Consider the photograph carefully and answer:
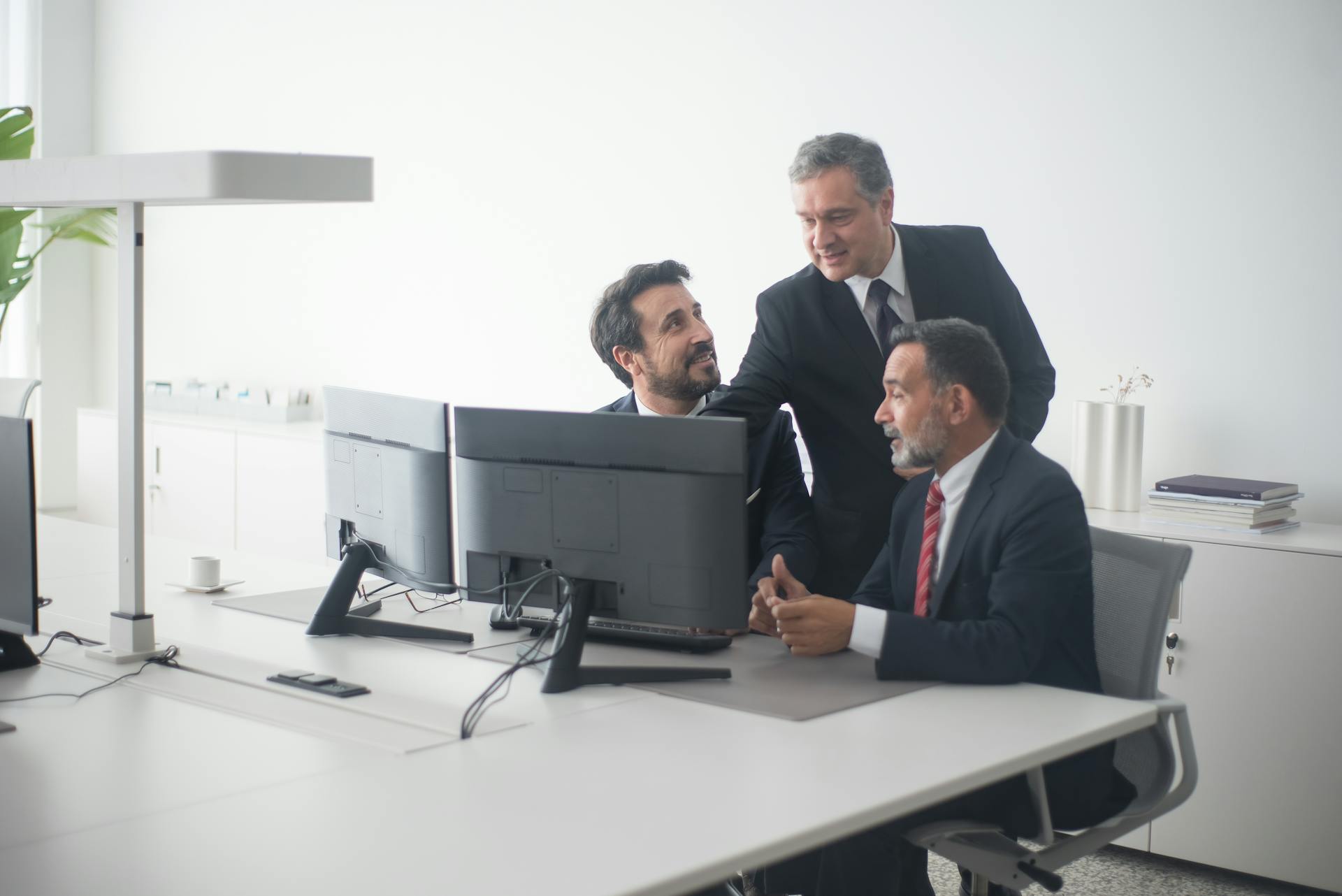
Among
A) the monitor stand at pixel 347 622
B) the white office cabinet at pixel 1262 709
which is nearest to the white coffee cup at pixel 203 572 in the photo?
the monitor stand at pixel 347 622

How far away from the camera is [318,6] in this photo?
18.7ft

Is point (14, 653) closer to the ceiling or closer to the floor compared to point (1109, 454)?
closer to the floor

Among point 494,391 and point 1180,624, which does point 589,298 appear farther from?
point 1180,624

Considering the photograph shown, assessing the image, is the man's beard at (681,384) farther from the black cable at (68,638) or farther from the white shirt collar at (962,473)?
the black cable at (68,638)

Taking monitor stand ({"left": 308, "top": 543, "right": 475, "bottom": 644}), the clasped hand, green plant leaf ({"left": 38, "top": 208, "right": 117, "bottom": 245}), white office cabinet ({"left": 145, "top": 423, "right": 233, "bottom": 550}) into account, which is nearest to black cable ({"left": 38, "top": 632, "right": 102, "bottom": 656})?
monitor stand ({"left": 308, "top": 543, "right": 475, "bottom": 644})

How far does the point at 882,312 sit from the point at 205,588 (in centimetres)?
168

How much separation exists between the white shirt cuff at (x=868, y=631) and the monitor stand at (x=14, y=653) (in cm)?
144

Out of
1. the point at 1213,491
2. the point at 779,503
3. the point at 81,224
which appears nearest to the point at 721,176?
the point at 779,503

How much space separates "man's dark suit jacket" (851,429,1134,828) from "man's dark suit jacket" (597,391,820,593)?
0.58m

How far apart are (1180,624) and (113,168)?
8.77 feet

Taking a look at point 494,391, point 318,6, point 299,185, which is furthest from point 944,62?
point 318,6

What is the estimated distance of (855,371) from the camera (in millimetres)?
3004

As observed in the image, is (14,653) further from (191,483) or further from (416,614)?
(191,483)

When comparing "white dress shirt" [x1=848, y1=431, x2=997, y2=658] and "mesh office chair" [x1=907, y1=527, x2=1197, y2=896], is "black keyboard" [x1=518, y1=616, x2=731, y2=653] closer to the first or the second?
"white dress shirt" [x1=848, y1=431, x2=997, y2=658]
